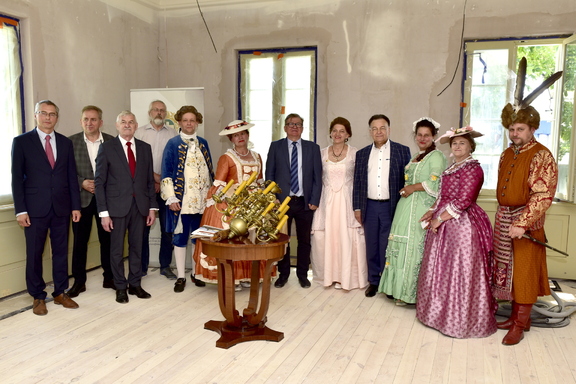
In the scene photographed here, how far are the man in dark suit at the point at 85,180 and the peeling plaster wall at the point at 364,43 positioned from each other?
1.84 metres

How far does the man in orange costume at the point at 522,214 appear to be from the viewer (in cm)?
295

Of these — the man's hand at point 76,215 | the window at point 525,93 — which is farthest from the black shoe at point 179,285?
the window at point 525,93

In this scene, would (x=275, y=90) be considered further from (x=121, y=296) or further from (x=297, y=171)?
(x=121, y=296)

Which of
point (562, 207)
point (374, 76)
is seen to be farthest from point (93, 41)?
point (562, 207)

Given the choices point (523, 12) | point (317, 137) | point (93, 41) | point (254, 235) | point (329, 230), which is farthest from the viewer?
point (317, 137)

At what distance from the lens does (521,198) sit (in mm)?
3041

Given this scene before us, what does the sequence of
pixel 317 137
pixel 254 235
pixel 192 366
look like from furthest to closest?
1. pixel 317 137
2. pixel 254 235
3. pixel 192 366

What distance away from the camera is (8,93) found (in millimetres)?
4000

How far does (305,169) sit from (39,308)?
2.37 metres

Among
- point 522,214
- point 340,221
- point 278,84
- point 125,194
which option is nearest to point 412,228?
point 340,221

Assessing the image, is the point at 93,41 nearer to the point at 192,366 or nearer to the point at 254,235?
the point at 254,235

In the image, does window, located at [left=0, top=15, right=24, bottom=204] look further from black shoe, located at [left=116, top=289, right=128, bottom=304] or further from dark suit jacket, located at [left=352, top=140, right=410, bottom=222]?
dark suit jacket, located at [left=352, top=140, right=410, bottom=222]

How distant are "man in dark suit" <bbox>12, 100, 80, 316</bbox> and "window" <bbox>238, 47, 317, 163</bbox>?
2398mm

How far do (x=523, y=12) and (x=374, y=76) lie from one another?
1.52m
